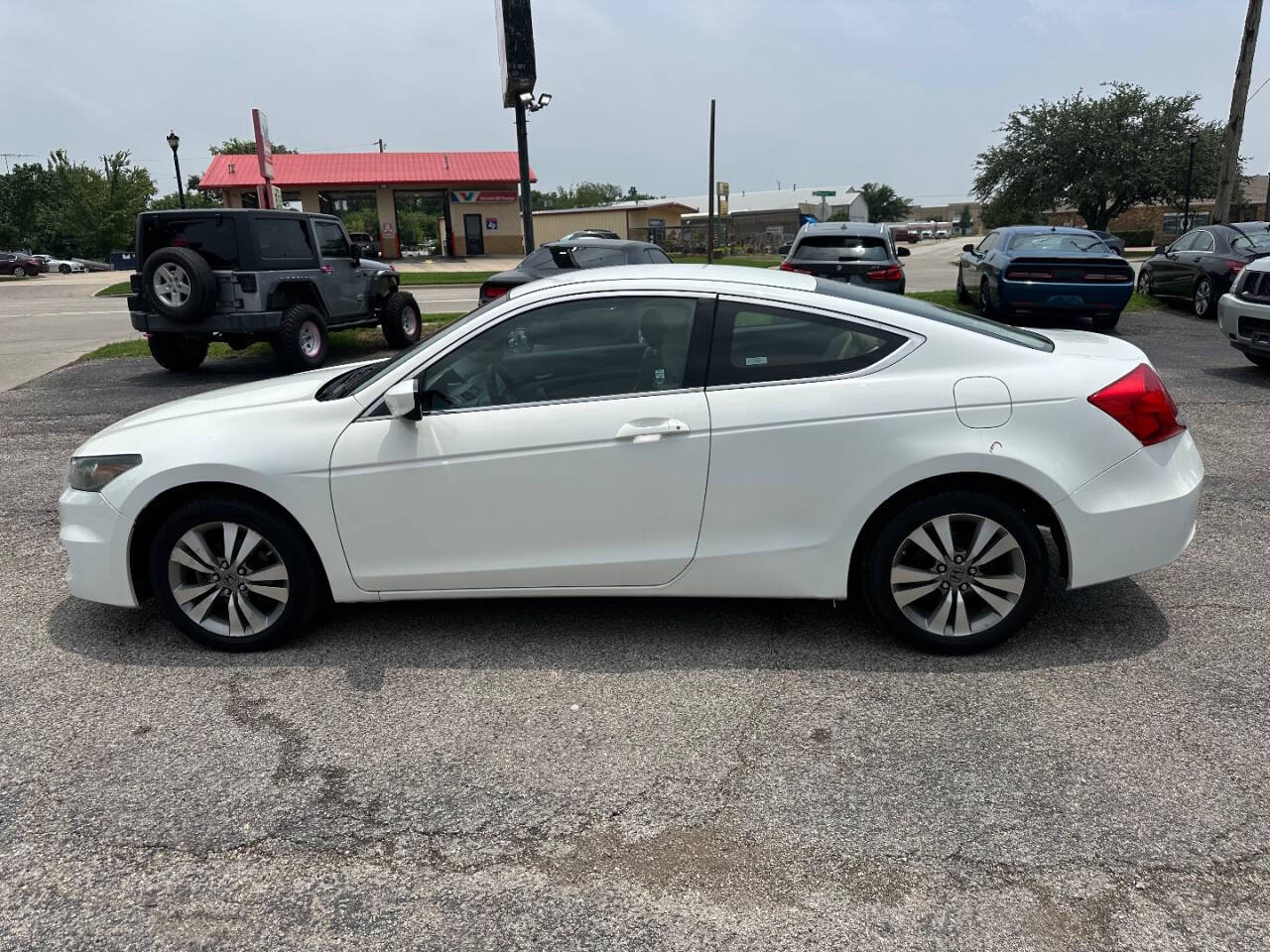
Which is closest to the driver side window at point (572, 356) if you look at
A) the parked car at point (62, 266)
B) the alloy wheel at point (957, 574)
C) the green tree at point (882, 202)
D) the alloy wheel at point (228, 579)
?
the alloy wheel at point (228, 579)

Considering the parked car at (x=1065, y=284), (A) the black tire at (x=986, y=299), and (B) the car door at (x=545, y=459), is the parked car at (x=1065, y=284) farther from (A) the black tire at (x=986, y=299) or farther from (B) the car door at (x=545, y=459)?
(B) the car door at (x=545, y=459)

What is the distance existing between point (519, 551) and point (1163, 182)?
5229cm

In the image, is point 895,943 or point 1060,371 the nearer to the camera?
point 895,943

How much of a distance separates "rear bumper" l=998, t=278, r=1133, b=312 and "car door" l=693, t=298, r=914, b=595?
10.6 metres

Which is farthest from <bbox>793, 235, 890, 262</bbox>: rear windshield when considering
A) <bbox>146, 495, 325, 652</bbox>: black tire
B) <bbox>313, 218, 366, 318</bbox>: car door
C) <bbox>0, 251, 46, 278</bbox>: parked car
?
<bbox>0, 251, 46, 278</bbox>: parked car

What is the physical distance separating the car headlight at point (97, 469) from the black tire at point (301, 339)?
7.93 m

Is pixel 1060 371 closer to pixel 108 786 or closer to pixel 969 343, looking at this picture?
pixel 969 343

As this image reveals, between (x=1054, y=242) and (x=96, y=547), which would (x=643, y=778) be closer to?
(x=96, y=547)

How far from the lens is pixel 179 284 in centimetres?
1095

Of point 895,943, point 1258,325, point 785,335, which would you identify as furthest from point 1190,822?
point 1258,325

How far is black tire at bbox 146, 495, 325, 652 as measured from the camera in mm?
3857

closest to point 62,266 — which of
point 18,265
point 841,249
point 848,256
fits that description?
point 18,265

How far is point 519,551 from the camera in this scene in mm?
3797

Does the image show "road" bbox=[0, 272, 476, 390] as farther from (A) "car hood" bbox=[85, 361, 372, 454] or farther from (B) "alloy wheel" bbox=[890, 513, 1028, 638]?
(B) "alloy wheel" bbox=[890, 513, 1028, 638]
